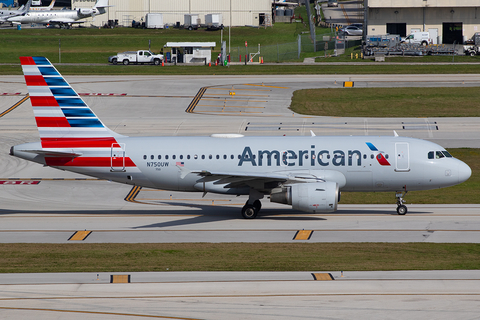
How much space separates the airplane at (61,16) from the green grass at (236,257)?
114230 millimetres

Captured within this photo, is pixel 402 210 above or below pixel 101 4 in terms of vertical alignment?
below

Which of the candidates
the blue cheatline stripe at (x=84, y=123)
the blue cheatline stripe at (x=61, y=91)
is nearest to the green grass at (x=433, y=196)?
the blue cheatline stripe at (x=84, y=123)

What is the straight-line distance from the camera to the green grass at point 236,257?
74.6ft

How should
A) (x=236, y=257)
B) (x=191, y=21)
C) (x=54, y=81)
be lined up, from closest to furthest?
(x=236, y=257) < (x=54, y=81) < (x=191, y=21)

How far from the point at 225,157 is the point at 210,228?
157 inches

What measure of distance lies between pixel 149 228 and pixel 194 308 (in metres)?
11.7

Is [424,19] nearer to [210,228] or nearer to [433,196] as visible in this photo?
[433,196]

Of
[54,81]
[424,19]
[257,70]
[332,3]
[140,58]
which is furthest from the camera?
[332,3]

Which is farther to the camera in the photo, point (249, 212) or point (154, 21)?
point (154, 21)

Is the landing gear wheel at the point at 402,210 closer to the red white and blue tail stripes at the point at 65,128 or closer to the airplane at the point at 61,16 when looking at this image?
the red white and blue tail stripes at the point at 65,128

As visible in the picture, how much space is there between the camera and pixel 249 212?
3136 centimetres

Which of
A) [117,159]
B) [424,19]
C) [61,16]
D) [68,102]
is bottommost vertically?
[117,159]

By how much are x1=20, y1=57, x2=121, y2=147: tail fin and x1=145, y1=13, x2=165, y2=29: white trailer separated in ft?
334

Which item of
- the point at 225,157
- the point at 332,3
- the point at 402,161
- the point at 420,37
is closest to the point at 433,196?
the point at 402,161
